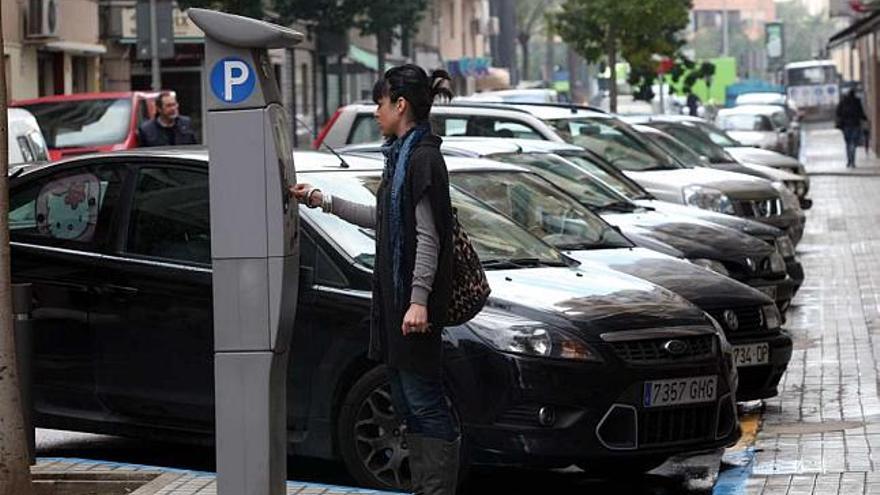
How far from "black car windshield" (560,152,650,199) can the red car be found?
10.0 meters

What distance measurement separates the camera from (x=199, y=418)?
369 inches

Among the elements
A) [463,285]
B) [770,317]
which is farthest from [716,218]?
[463,285]

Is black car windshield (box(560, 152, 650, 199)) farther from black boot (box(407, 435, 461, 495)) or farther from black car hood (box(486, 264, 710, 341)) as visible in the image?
black boot (box(407, 435, 461, 495))

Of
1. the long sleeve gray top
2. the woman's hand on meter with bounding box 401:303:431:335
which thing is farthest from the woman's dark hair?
the woman's hand on meter with bounding box 401:303:431:335

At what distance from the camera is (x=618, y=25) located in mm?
43062

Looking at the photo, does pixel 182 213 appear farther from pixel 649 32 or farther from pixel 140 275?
pixel 649 32

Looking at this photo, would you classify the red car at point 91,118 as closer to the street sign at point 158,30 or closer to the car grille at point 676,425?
the street sign at point 158,30

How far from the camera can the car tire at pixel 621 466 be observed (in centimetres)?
902

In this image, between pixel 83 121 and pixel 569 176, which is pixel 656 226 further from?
pixel 83 121

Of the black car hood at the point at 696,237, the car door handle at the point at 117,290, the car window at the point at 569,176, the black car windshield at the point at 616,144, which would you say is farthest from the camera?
the black car windshield at the point at 616,144

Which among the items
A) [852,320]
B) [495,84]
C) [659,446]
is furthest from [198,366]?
[495,84]

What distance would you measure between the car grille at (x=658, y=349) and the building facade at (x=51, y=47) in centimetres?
2582

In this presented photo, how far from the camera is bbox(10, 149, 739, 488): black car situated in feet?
28.5

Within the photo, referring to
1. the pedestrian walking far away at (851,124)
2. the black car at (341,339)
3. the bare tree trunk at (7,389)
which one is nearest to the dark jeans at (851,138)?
the pedestrian walking far away at (851,124)
